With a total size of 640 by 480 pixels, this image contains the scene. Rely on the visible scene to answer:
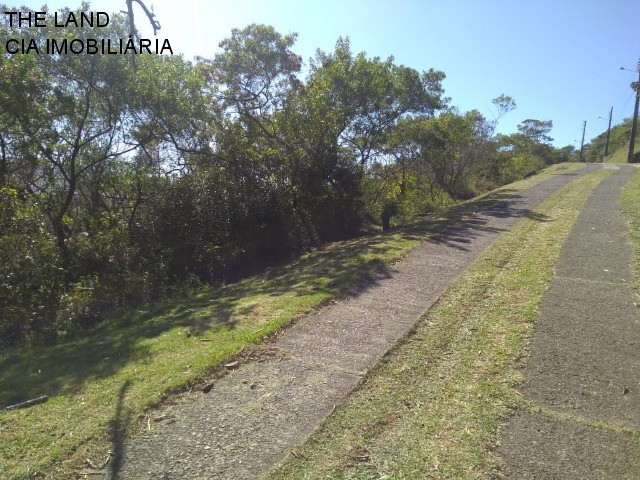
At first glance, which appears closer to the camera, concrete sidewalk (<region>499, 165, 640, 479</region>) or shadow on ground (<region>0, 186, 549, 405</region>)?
concrete sidewalk (<region>499, 165, 640, 479</region>)

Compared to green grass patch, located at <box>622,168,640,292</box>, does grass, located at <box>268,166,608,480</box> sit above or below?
below

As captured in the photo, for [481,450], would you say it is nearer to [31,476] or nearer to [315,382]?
→ [315,382]

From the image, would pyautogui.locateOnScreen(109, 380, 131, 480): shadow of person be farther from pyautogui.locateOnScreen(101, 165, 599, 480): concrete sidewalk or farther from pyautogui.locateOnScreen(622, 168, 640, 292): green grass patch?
A: pyautogui.locateOnScreen(622, 168, 640, 292): green grass patch

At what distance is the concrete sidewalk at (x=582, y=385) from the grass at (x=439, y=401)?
0.16 meters

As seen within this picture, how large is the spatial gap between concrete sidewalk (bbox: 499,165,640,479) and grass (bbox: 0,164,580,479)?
2533 millimetres

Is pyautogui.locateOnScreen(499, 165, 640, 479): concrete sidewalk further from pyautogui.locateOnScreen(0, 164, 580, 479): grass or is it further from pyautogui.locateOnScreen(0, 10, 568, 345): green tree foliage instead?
pyautogui.locateOnScreen(0, 10, 568, 345): green tree foliage

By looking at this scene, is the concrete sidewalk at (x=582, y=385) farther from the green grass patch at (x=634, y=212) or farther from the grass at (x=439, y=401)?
the green grass patch at (x=634, y=212)

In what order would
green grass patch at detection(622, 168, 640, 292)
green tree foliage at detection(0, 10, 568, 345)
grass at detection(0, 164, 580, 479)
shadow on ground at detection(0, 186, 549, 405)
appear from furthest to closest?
green tree foliage at detection(0, 10, 568, 345), green grass patch at detection(622, 168, 640, 292), shadow on ground at detection(0, 186, 549, 405), grass at detection(0, 164, 580, 479)

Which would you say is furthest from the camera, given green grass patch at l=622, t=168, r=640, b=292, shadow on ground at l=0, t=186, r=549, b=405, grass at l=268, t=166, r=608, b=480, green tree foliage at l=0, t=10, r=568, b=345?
green tree foliage at l=0, t=10, r=568, b=345

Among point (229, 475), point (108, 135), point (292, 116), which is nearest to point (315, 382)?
point (229, 475)

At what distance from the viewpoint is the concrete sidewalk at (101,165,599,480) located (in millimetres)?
3100

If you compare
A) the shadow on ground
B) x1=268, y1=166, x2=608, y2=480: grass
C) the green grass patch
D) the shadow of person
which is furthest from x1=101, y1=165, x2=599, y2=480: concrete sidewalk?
the green grass patch

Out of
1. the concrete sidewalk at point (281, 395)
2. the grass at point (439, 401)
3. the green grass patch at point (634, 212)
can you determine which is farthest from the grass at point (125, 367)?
the green grass patch at point (634, 212)

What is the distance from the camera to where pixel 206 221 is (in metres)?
13.8
